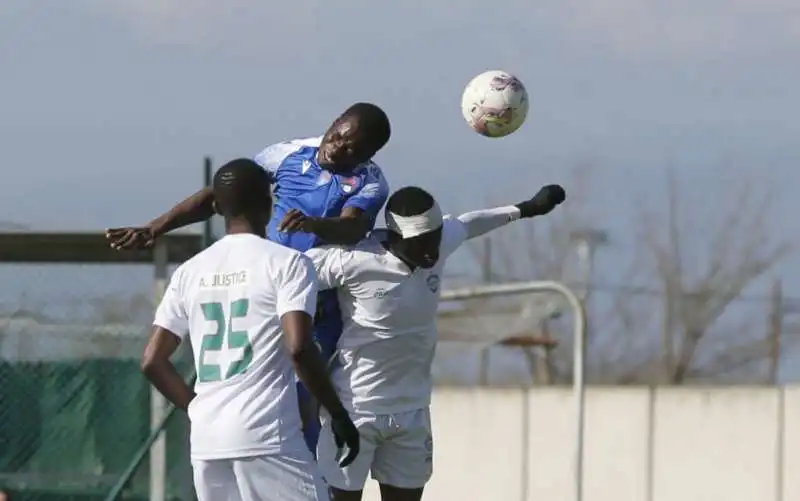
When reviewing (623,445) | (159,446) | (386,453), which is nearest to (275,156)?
(386,453)

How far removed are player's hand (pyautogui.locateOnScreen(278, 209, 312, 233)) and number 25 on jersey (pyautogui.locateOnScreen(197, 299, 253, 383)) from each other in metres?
0.61

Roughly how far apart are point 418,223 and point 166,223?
1.23m

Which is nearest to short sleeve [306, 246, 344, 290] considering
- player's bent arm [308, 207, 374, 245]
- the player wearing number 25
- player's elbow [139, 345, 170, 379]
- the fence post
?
player's bent arm [308, 207, 374, 245]

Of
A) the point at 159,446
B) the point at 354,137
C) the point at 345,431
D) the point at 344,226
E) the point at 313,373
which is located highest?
the point at 354,137

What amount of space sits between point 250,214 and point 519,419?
9449 millimetres

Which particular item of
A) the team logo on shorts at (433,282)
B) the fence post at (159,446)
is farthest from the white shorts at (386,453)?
the fence post at (159,446)

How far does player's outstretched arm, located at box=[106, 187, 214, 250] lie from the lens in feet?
29.2

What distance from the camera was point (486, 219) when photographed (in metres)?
9.46

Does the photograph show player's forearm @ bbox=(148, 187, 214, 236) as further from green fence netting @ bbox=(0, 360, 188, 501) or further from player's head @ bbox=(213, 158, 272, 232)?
green fence netting @ bbox=(0, 360, 188, 501)

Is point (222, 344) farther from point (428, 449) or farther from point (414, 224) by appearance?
point (428, 449)

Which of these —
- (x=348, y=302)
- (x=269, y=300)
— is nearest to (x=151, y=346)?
(x=269, y=300)

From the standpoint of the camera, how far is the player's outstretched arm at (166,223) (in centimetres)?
891

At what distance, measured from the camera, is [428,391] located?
9.37 metres

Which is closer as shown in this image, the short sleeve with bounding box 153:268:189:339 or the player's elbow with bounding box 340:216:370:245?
the short sleeve with bounding box 153:268:189:339
